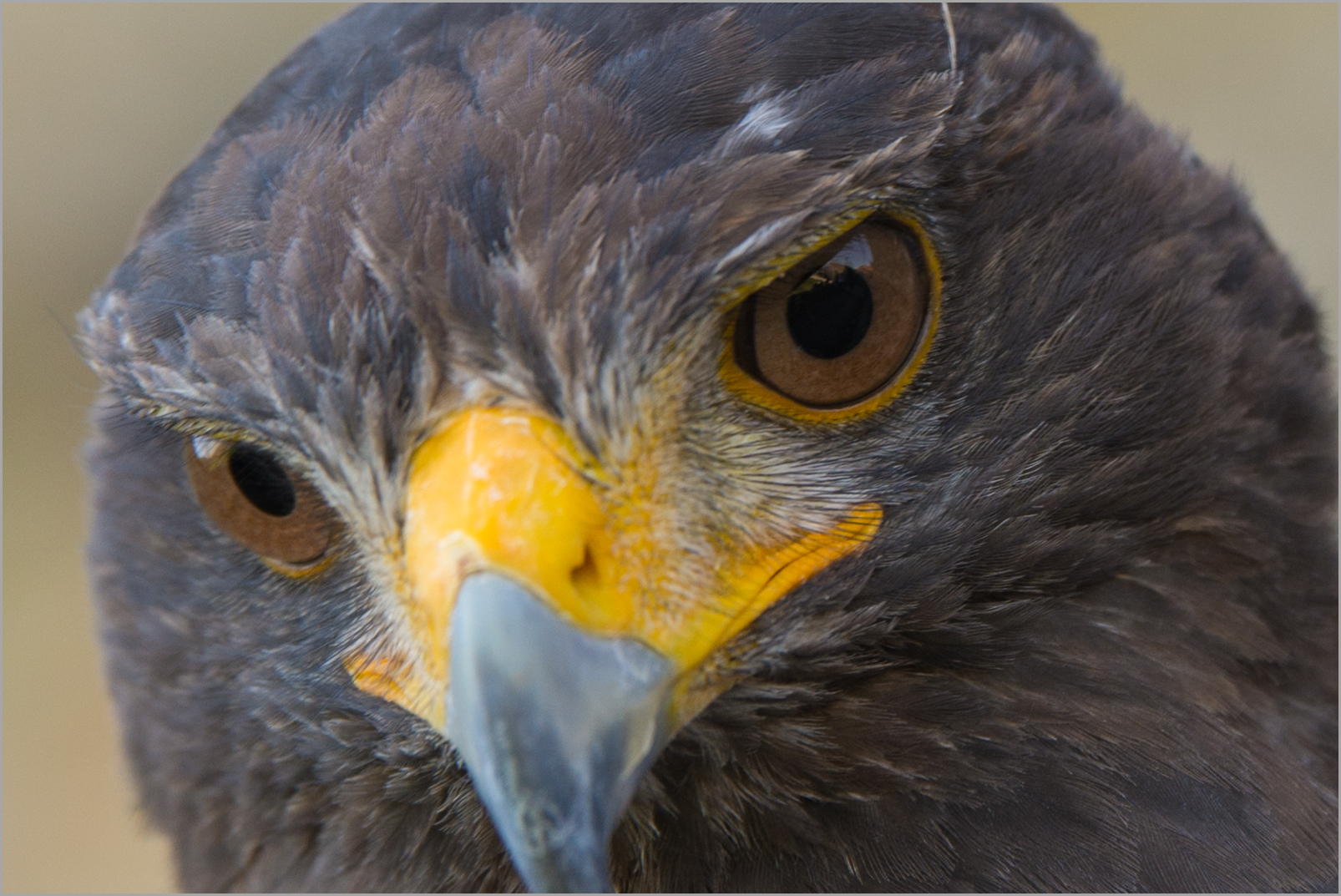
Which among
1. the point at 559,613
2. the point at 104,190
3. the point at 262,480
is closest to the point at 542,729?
the point at 559,613

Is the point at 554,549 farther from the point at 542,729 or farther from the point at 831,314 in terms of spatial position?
the point at 831,314

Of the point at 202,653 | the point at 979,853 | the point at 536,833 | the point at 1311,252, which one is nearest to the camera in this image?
the point at 536,833

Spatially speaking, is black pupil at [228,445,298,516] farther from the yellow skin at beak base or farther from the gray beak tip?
the gray beak tip

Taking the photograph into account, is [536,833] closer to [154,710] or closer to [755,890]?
[755,890]

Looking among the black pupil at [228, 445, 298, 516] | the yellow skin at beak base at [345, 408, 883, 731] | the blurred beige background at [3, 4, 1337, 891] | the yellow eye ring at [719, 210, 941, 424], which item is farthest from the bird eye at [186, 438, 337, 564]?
the blurred beige background at [3, 4, 1337, 891]

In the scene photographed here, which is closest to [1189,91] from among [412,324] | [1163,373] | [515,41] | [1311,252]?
[1311,252]

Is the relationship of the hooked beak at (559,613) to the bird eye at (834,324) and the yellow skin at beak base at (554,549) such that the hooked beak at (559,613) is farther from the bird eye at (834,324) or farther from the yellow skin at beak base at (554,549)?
the bird eye at (834,324)

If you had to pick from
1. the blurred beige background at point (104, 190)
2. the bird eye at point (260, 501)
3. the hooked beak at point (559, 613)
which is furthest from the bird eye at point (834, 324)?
the blurred beige background at point (104, 190)
